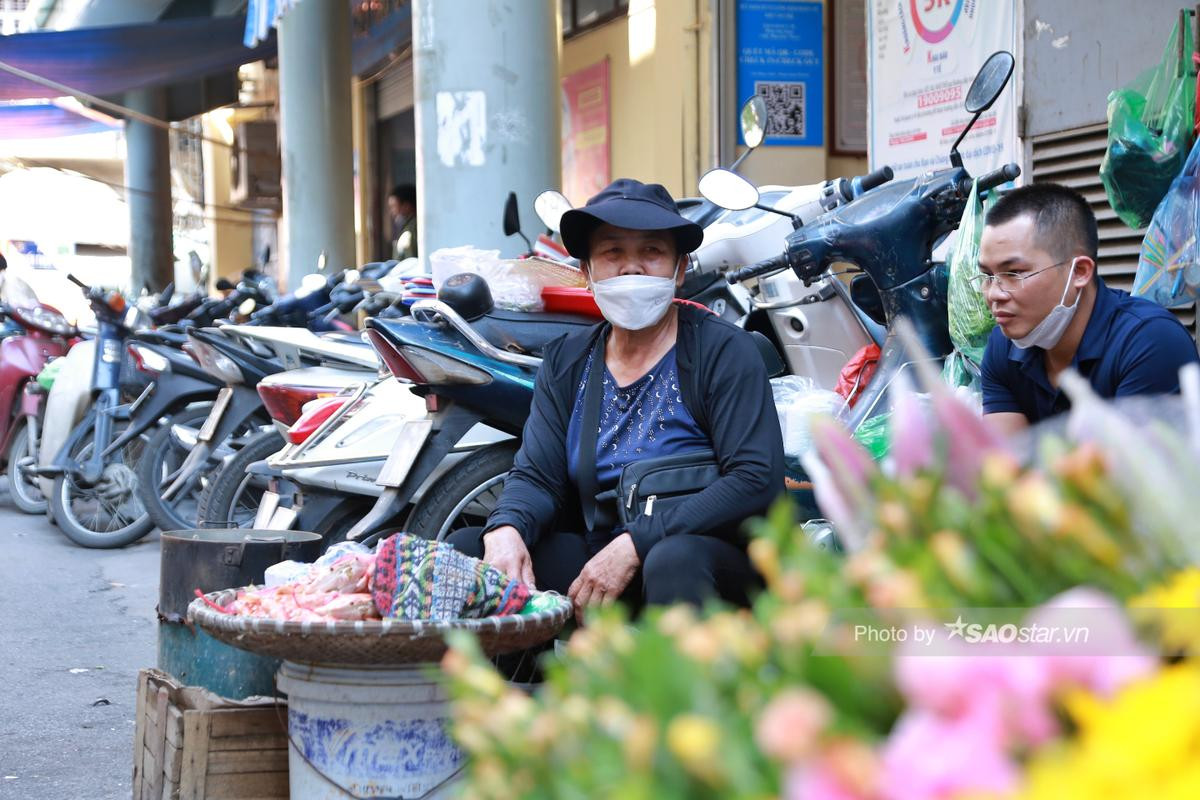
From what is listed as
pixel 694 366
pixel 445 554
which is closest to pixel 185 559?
pixel 445 554

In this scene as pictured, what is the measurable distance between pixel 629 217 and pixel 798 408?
2.90 ft

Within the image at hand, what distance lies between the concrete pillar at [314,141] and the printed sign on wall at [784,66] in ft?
14.9

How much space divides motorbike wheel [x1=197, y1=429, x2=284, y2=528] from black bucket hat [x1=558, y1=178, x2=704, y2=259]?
8.93ft

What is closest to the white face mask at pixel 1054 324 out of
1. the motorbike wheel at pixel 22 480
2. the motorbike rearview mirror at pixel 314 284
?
the motorbike rearview mirror at pixel 314 284

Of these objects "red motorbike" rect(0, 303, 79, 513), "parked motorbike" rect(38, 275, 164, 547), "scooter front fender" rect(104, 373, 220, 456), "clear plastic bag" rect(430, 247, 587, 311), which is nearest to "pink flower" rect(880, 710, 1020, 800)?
"clear plastic bag" rect(430, 247, 587, 311)

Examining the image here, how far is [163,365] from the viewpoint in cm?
715

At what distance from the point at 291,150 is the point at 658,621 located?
39.7 ft

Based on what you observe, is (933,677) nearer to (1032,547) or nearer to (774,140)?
(1032,547)

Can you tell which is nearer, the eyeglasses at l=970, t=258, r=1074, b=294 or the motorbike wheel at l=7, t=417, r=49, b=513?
the eyeglasses at l=970, t=258, r=1074, b=294

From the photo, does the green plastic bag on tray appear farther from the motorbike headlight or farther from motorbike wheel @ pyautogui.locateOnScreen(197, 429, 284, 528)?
the motorbike headlight

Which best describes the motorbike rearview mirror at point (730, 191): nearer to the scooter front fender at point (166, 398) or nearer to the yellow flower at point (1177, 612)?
the yellow flower at point (1177, 612)

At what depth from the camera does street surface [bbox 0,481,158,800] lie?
3.77 meters

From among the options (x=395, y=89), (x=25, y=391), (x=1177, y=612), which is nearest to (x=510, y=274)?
(x=1177, y=612)

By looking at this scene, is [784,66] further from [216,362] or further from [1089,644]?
[1089,644]
